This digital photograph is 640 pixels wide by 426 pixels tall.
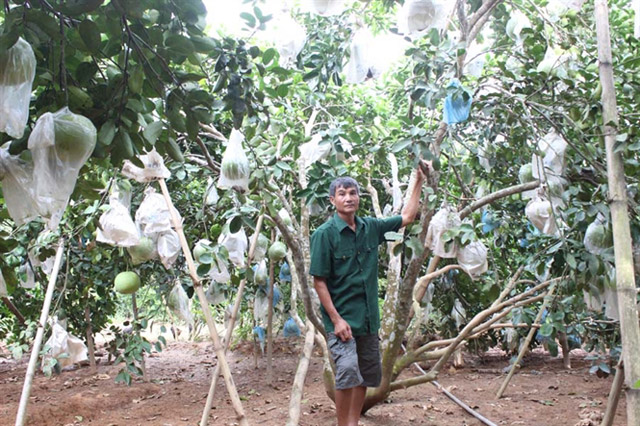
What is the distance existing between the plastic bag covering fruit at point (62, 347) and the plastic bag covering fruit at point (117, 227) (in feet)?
3.54

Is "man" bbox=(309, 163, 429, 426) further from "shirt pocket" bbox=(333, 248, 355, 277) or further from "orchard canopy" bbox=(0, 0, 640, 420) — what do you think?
Result: "orchard canopy" bbox=(0, 0, 640, 420)

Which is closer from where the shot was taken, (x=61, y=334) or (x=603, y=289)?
(x=603, y=289)

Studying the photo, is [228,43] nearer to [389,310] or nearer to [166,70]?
[166,70]

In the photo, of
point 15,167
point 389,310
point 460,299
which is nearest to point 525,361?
point 460,299

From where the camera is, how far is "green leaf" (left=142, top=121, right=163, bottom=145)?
4.35 feet

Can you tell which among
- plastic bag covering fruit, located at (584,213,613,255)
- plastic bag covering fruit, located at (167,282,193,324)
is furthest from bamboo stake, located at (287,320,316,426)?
plastic bag covering fruit, located at (584,213,613,255)

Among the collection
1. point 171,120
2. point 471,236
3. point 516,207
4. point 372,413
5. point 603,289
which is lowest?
point 372,413

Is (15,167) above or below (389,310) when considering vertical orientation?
above

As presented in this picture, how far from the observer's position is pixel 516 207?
3438mm

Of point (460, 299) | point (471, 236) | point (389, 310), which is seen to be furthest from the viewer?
Result: point (460, 299)

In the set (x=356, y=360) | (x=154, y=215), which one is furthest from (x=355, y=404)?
(x=154, y=215)

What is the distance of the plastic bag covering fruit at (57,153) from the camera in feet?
3.23

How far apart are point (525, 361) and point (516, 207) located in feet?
8.57

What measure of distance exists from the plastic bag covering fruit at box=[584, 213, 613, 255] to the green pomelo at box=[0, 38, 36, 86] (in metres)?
1.70
